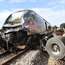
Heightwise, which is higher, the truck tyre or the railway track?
the truck tyre

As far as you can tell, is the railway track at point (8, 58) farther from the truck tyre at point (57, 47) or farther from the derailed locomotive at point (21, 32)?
the truck tyre at point (57, 47)

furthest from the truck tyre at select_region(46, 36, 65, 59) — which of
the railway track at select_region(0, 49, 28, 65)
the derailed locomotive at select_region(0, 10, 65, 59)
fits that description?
the railway track at select_region(0, 49, 28, 65)

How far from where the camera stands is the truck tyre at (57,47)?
7.16m

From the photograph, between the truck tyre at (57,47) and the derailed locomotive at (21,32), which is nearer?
the truck tyre at (57,47)

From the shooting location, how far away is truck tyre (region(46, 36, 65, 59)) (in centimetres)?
716

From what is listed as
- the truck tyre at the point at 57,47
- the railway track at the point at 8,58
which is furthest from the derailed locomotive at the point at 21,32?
the truck tyre at the point at 57,47

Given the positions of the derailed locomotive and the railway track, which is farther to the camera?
the derailed locomotive

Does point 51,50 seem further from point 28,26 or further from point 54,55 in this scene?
point 28,26

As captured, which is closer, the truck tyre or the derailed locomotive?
the truck tyre

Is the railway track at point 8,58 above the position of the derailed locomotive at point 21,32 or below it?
below

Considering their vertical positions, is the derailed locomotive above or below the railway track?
above

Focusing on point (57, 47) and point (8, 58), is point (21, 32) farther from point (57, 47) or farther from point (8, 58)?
point (57, 47)

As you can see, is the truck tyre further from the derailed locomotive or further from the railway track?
the railway track

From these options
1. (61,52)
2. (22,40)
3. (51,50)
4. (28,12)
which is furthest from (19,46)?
(61,52)
